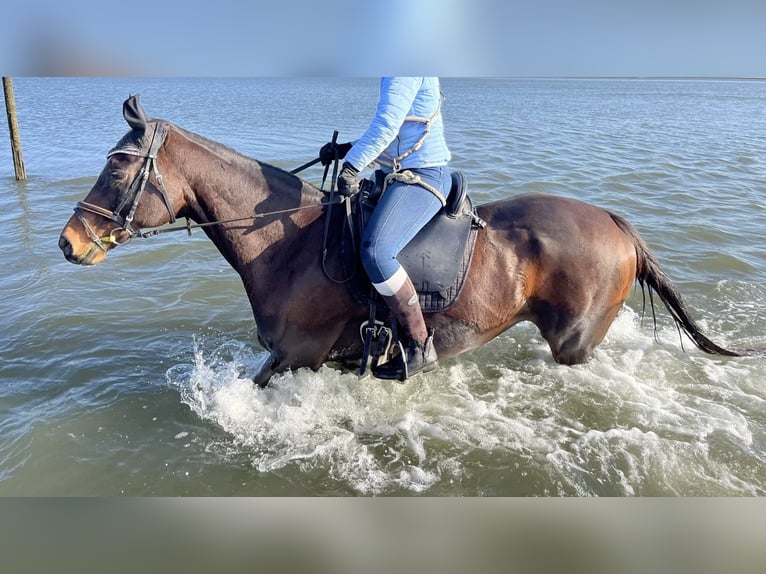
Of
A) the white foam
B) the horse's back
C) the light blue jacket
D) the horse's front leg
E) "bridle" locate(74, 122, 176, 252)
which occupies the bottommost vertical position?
the white foam

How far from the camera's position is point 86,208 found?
364 cm

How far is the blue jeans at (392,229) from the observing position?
12.2 ft

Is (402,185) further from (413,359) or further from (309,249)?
(413,359)

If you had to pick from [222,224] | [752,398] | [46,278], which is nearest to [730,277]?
[752,398]

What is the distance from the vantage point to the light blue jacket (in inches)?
129

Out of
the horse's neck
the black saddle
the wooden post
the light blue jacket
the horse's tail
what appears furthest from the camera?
the wooden post

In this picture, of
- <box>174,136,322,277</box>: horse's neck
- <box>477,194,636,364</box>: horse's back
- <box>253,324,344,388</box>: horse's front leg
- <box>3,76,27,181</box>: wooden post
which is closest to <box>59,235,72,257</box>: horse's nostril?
<box>174,136,322,277</box>: horse's neck

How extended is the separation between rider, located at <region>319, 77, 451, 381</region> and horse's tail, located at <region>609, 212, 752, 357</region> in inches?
65.8

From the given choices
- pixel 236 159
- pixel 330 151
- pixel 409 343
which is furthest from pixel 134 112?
pixel 409 343

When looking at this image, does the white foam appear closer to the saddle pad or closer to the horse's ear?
the saddle pad

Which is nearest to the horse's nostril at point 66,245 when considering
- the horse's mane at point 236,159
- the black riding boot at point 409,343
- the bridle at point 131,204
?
the bridle at point 131,204

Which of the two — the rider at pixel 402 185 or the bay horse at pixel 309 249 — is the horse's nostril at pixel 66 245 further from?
the rider at pixel 402 185

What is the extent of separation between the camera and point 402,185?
148 inches

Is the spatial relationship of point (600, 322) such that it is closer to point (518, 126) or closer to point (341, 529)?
point (341, 529)
